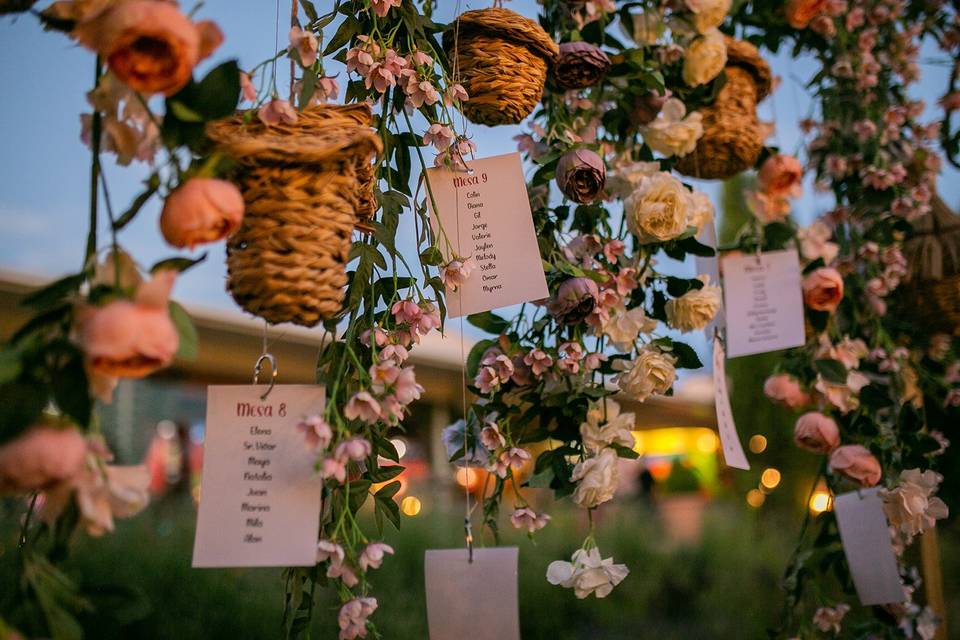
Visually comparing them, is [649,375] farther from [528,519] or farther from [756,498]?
[756,498]

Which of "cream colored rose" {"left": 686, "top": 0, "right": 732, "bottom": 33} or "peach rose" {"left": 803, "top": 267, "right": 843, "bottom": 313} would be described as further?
"peach rose" {"left": 803, "top": 267, "right": 843, "bottom": 313}

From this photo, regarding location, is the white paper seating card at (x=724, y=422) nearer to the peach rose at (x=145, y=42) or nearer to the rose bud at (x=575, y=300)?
the rose bud at (x=575, y=300)

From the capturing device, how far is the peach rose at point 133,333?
1.81 ft

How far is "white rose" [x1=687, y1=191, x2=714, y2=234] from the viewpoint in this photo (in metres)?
1.14

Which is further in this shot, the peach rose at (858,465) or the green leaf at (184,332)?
the peach rose at (858,465)

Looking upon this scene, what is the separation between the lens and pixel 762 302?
1378 mm

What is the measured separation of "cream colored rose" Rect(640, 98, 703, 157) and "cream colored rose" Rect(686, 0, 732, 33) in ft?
0.40

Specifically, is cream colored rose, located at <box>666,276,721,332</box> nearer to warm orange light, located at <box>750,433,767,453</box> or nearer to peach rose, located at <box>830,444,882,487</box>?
peach rose, located at <box>830,444,882,487</box>

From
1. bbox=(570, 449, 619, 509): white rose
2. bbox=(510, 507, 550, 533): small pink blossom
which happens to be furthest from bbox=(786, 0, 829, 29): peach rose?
bbox=(510, 507, 550, 533): small pink blossom

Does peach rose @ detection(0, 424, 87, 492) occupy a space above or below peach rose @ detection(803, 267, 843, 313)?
below

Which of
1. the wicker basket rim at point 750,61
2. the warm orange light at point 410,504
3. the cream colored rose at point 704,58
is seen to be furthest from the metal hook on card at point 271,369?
the warm orange light at point 410,504

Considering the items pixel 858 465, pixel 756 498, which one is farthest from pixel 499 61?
pixel 756 498

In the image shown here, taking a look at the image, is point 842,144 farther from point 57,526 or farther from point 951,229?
point 57,526

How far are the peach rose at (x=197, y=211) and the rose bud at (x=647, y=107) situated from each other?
746 millimetres
